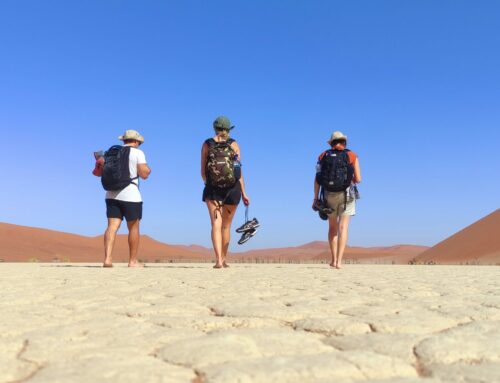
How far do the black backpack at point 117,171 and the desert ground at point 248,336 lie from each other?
3.43 meters

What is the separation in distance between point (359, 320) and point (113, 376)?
146 cm

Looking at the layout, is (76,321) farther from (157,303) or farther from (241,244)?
(241,244)

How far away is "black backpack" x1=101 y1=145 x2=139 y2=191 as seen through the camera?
7598 millimetres

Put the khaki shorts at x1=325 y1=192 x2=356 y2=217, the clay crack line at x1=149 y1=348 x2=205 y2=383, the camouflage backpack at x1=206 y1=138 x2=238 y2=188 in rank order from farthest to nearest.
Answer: the khaki shorts at x1=325 y1=192 x2=356 y2=217, the camouflage backpack at x1=206 y1=138 x2=238 y2=188, the clay crack line at x1=149 y1=348 x2=205 y2=383

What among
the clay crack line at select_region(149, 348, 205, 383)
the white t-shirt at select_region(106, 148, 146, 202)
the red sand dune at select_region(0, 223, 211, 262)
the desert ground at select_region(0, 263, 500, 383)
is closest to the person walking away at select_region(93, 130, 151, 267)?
the white t-shirt at select_region(106, 148, 146, 202)

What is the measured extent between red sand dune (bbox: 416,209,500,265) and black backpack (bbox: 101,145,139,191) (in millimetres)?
15740

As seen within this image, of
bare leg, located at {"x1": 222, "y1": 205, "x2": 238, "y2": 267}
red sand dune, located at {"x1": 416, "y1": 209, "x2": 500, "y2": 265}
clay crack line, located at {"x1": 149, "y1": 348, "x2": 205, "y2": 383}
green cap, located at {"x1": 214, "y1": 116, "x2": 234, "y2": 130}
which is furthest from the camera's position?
red sand dune, located at {"x1": 416, "y1": 209, "x2": 500, "y2": 265}

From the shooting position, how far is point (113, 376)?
5.93 feet

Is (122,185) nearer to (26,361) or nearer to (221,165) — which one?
(221,165)

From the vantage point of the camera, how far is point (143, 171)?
7.71 meters

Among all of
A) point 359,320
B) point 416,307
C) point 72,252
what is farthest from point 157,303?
point 72,252

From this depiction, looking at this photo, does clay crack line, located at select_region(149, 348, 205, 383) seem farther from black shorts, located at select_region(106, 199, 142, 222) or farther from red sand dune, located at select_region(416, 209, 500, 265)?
red sand dune, located at select_region(416, 209, 500, 265)

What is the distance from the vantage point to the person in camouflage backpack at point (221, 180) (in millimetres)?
7426

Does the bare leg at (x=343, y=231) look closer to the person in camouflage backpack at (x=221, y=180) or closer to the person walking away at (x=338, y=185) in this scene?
the person walking away at (x=338, y=185)
